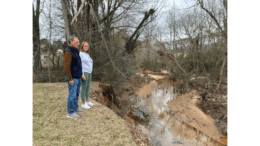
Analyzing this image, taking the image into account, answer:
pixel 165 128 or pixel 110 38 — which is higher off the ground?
pixel 110 38

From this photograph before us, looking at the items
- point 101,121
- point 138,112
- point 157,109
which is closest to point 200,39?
point 157,109

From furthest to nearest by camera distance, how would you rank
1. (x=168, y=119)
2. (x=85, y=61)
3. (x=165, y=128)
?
(x=168, y=119) < (x=165, y=128) < (x=85, y=61)

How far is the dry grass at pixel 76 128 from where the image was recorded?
297cm

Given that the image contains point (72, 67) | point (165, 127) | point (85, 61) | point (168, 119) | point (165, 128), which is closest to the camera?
point (72, 67)

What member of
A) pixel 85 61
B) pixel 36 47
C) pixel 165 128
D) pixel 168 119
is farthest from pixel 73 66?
pixel 36 47

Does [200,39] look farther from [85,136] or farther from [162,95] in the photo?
[85,136]

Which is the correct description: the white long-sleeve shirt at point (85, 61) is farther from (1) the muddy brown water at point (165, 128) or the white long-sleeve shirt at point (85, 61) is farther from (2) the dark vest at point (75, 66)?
(1) the muddy brown water at point (165, 128)

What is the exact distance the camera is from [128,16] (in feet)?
35.5

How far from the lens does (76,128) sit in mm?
3340

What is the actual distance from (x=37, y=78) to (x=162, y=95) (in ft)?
30.9

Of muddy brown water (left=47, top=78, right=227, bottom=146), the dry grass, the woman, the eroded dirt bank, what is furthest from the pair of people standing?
muddy brown water (left=47, top=78, right=227, bottom=146)

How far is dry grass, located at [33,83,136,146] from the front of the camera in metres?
2.97

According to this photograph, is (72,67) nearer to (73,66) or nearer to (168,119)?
(73,66)

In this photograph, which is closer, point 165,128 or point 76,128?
point 76,128
